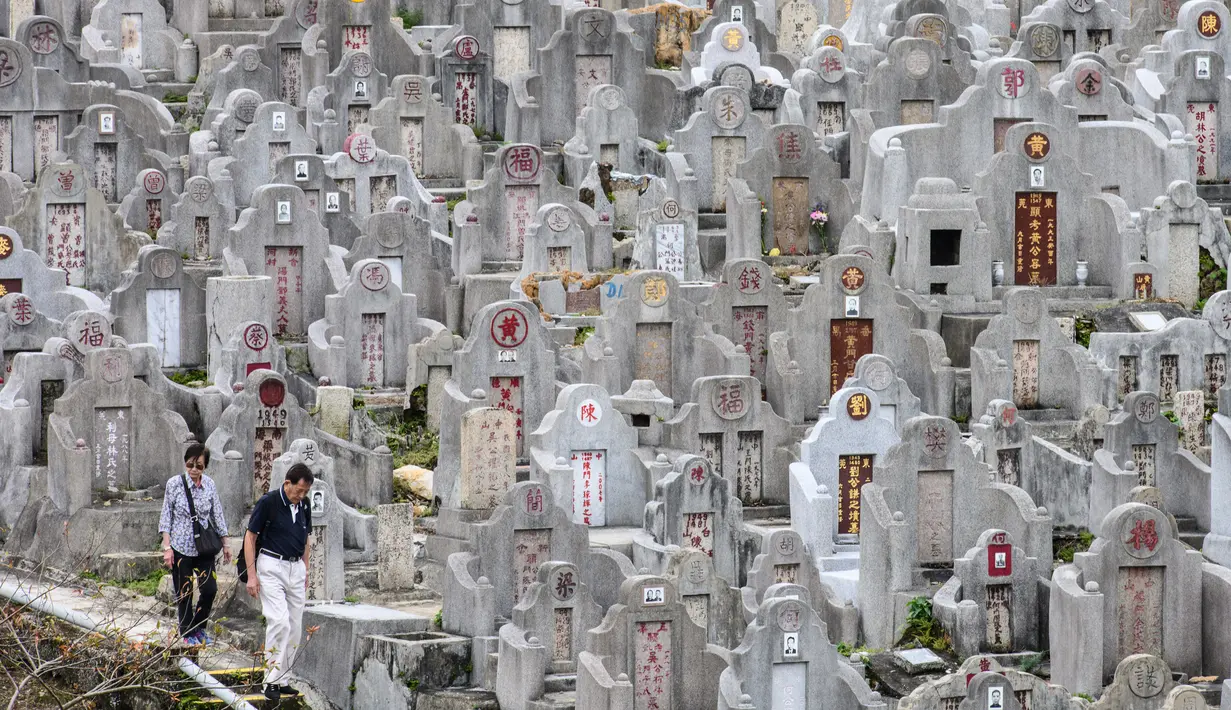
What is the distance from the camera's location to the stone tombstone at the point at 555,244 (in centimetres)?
3391

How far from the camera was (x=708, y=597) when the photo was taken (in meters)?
24.8

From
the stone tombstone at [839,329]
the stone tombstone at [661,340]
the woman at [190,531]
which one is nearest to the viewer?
the woman at [190,531]

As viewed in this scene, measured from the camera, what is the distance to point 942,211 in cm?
3338

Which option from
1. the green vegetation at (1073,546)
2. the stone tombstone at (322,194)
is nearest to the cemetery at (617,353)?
the stone tombstone at (322,194)

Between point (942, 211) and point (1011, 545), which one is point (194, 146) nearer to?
point (942, 211)

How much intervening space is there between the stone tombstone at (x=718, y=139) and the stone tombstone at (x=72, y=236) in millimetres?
8426

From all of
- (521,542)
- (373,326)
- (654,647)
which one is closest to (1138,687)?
(654,647)

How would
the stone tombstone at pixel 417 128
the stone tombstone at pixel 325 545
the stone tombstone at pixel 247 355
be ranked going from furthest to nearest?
the stone tombstone at pixel 417 128
the stone tombstone at pixel 247 355
the stone tombstone at pixel 325 545

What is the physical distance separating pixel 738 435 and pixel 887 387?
1.94m

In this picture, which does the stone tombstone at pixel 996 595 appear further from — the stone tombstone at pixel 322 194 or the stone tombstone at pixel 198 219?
the stone tombstone at pixel 198 219

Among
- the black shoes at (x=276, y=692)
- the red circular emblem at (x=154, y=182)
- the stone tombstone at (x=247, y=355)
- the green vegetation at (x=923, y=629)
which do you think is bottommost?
the green vegetation at (x=923, y=629)

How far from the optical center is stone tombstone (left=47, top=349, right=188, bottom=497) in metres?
27.5

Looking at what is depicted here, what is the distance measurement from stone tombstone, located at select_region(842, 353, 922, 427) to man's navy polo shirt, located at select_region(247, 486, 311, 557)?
37.5ft

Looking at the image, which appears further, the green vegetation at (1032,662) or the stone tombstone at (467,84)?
the stone tombstone at (467,84)
